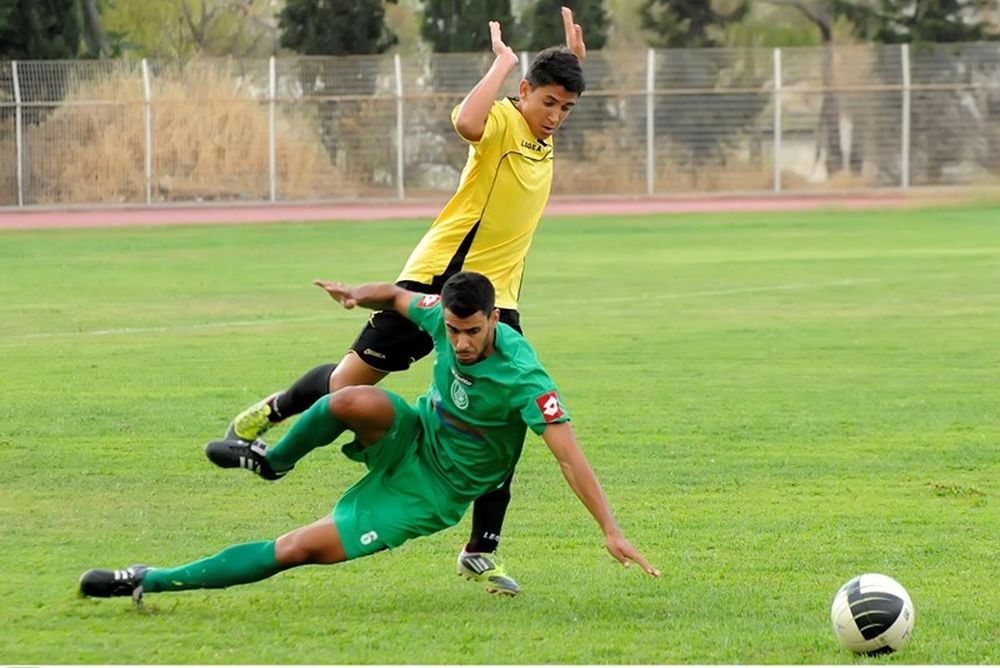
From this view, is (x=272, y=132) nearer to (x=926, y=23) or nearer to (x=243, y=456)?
(x=926, y=23)

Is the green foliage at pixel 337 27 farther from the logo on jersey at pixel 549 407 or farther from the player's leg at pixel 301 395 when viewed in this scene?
the logo on jersey at pixel 549 407

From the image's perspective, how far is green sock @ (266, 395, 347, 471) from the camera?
677 centimetres

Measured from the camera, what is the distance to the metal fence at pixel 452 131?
39.9 m

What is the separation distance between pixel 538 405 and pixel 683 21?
4275cm

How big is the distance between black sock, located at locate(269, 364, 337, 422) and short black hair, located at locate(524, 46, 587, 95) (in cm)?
154

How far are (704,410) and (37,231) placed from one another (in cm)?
2216

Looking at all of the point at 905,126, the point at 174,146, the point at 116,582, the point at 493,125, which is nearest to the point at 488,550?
the point at 116,582

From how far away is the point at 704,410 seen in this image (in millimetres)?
12094

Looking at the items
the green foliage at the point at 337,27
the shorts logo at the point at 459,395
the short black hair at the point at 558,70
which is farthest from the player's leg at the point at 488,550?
the green foliage at the point at 337,27

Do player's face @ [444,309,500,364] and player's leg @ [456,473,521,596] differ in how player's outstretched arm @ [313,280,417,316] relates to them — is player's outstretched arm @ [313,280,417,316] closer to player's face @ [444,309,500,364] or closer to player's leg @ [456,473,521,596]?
player's face @ [444,309,500,364]

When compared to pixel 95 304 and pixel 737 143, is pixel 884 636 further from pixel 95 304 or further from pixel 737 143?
pixel 737 143

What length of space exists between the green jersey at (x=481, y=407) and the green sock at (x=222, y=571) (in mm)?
729

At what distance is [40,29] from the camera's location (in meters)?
41.2

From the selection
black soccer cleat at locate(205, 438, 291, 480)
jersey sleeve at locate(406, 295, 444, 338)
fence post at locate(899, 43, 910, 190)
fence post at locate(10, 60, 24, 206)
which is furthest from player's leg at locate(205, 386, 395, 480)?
fence post at locate(899, 43, 910, 190)
